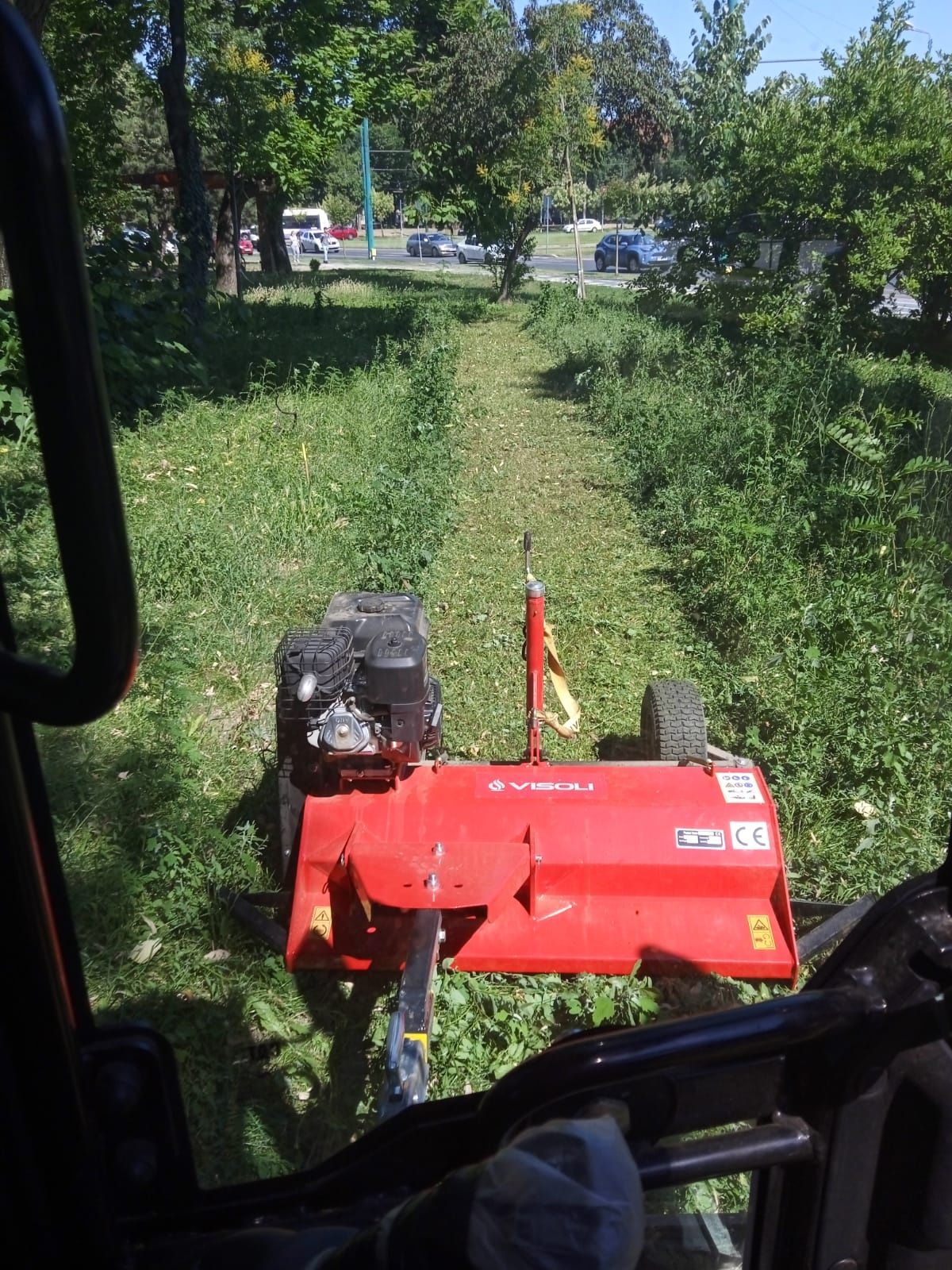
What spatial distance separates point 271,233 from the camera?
1272 inches

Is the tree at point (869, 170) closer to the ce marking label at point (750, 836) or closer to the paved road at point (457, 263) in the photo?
the ce marking label at point (750, 836)

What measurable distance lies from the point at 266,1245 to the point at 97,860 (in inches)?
110

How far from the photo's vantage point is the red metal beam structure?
3.01 metres

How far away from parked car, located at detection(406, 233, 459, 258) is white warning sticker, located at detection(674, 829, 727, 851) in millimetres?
45171

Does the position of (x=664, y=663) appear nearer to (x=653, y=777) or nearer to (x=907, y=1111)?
(x=653, y=777)

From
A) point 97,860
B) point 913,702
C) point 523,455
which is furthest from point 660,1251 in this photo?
point 523,455

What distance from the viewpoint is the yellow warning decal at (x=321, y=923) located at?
3.09 meters

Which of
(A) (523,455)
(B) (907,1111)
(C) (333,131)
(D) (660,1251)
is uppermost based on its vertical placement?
(C) (333,131)

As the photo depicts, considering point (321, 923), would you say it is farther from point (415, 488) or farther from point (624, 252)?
point (624, 252)

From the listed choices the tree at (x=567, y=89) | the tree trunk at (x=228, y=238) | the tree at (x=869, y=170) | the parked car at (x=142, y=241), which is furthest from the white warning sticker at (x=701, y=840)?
the tree trunk at (x=228, y=238)

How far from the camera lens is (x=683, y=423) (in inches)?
368

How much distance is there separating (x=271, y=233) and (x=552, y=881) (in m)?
32.7

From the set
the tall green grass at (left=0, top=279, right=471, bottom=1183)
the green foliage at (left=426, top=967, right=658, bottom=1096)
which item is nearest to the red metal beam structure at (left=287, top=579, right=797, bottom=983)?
the green foliage at (left=426, top=967, right=658, bottom=1096)

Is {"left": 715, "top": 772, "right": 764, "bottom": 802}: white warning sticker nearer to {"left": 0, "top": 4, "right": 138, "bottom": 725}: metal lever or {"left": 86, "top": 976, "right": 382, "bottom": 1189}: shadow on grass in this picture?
{"left": 86, "top": 976, "right": 382, "bottom": 1189}: shadow on grass
